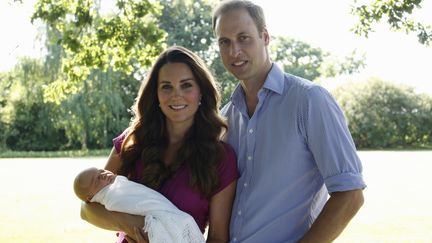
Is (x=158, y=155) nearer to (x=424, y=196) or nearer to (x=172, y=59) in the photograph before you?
(x=172, y=59)

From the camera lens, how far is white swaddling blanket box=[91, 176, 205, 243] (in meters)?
2.59

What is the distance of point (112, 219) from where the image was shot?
2723 millimetres

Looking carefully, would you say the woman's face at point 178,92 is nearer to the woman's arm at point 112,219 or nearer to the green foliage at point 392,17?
the woman's arm at point 112,219

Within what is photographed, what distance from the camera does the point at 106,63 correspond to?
29.0 ft

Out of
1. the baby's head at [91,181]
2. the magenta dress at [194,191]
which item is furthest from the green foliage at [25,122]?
the magenta dress at [194,191]

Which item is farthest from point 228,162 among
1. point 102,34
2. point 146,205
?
point 102,34

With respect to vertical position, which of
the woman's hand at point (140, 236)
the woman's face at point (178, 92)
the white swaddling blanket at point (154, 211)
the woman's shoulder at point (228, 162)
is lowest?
the woman's hand at point (140, 236)

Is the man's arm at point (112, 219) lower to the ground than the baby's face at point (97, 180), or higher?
lower

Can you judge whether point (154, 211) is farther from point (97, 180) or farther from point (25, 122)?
point (25, 122)

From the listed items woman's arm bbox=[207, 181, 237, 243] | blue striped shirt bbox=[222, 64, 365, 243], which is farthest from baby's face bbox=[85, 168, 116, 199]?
blue striped shirt bbox=[222, 64, 365, 243]

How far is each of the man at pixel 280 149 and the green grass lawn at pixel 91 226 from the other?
5935 millimetres

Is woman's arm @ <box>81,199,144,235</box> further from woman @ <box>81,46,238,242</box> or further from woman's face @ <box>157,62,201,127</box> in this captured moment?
woman's face @ <box>157,62,201,127</box>

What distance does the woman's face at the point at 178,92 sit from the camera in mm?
2881

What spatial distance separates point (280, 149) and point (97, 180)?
99 centimetres
